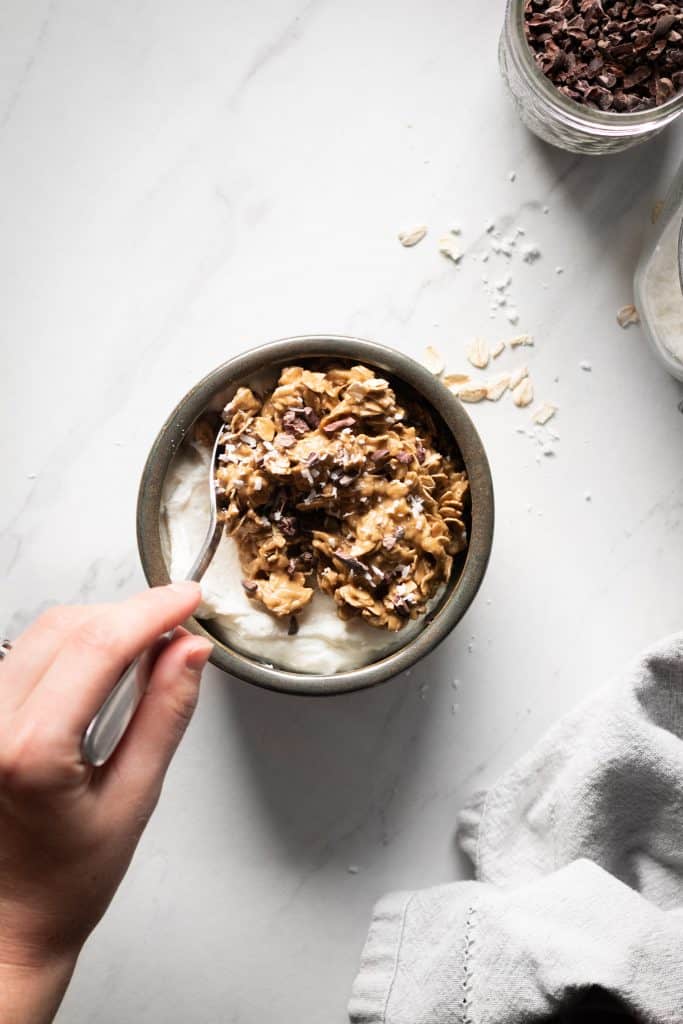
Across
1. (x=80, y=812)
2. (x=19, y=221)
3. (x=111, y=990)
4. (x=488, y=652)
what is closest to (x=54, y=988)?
(x=80, y=812)

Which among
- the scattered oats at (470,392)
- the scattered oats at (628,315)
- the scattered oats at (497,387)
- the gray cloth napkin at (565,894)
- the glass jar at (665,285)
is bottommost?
the gray cloth napkin at (565,894)

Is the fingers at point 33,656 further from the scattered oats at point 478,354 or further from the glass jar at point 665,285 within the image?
the glass jar at point 665,285

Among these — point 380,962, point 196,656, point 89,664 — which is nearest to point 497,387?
point 196,656

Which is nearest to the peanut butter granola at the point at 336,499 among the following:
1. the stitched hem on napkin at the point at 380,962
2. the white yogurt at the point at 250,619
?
the white yogurt at the point at 250,619

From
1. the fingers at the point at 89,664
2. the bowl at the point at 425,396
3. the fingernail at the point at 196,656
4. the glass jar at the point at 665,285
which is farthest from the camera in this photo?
the glass jar at the point at 665,285

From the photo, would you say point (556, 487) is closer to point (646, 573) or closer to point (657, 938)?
point (646, 573)

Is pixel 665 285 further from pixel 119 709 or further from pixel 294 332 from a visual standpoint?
pixel 119 709

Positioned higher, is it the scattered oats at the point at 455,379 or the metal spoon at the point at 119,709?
the scattered oats at the point at 455,379

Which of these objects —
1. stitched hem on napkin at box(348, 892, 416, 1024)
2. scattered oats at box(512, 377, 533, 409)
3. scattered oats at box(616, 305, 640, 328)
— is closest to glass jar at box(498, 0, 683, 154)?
scattered oats at box(616, 305, 640, 328)
